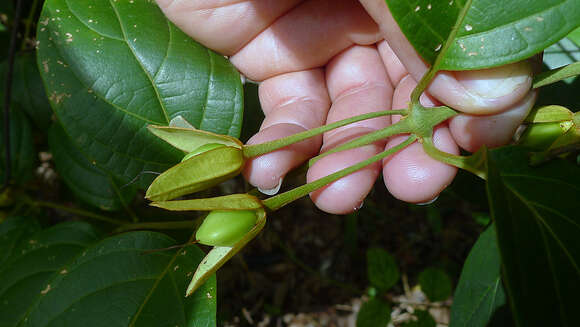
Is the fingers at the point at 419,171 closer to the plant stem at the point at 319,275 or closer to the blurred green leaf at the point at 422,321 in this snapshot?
the blurred green leaf at the point at 422,321

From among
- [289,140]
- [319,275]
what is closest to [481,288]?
[289,140]

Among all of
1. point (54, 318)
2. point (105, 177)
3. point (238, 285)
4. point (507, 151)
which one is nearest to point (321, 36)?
point (507, 151)

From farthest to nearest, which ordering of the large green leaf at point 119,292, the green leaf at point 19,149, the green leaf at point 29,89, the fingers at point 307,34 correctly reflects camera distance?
the green leaf at point 29,89, the green leaf at point 19,149, the fingers at point 307,34, the large green leaf at point 119,292

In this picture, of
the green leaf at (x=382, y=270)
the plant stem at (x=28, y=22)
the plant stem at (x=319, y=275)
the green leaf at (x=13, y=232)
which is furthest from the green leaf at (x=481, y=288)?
the plant stem at (x=28, y=22)

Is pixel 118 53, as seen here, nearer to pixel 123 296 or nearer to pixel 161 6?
pixel 161 6

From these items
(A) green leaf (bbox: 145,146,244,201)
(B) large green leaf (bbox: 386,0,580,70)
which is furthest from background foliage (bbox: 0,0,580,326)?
(A) green leaf (bbox: 145,146,244,201)

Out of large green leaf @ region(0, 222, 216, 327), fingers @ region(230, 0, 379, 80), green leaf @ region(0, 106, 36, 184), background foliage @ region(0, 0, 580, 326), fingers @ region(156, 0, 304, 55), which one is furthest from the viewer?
green leaf @ region(0, 106, 36, 184)

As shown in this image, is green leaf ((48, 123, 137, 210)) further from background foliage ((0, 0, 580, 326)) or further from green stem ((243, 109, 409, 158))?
green stem ((243, 109, 409, 158))
